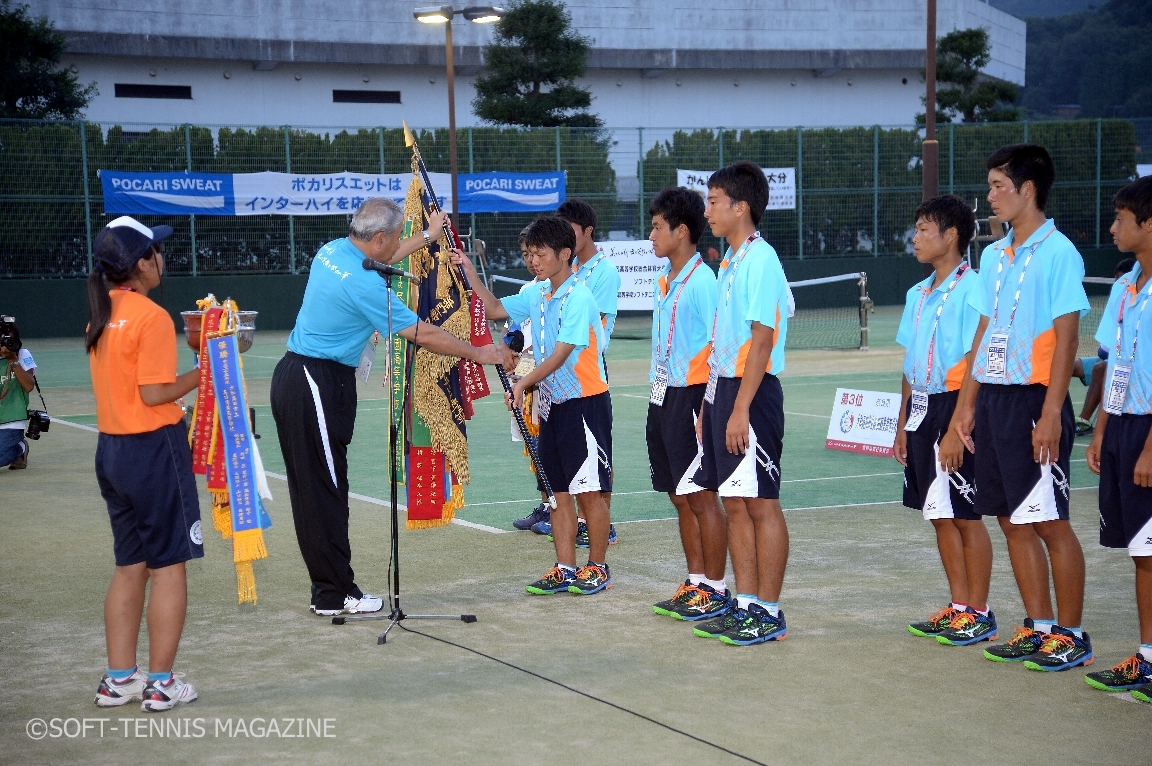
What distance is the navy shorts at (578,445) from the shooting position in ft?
22.1

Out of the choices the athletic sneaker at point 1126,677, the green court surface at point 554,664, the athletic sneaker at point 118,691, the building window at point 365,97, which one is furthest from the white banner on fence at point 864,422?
the building window at point 365,97

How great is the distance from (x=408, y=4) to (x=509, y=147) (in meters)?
9.80

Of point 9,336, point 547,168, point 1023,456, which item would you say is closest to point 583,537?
point 1023,456

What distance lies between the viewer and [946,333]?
19.0ft

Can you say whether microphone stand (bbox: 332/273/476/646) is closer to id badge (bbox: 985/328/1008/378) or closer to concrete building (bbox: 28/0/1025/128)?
id badge (bbox: 985/328/1008/378)

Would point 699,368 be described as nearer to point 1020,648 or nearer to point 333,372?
point 333,372

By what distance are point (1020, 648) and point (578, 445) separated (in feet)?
7.97

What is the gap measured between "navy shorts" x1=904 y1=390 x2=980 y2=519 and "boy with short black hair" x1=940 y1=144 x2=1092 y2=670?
288 millimetres

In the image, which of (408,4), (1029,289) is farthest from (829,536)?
(408,4)

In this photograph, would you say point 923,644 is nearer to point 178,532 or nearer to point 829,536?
point 829,536

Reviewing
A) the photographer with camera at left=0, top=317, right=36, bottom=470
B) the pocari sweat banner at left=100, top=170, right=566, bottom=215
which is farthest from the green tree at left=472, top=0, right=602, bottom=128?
the photographer with camera at left=0, top=317, right=36, bottom=470

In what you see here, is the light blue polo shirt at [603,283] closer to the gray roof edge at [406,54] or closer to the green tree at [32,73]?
the green tree at [32,73]

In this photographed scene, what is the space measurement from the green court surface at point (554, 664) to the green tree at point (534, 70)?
84.0ft

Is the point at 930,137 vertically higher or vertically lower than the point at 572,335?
higher
